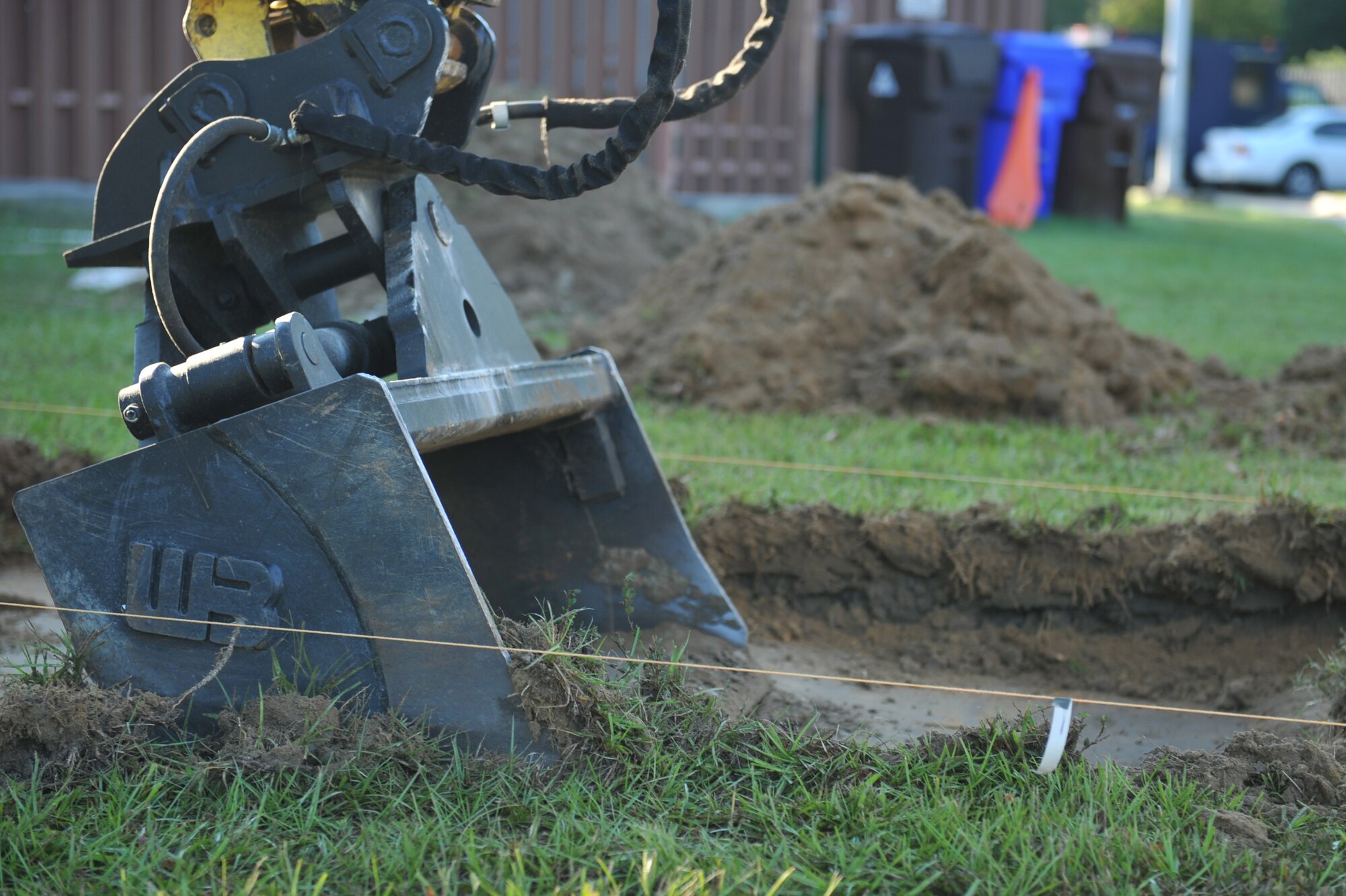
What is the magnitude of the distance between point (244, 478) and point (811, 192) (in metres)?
5.79

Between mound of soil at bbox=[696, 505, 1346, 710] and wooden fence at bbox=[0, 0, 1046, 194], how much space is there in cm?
1007

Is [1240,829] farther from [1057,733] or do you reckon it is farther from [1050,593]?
[1050,593]

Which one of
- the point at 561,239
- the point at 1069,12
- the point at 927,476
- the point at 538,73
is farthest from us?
the point at 1069,12

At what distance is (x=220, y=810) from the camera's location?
227 cm

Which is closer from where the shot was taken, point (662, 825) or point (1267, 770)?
point (662, 825)

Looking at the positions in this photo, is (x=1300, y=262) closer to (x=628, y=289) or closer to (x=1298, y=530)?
(x=628, y=289)

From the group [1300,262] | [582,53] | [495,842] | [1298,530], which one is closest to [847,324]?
[1298,530]

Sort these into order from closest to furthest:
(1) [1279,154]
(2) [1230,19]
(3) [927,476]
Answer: (3) [927,476], (1) [1279,154], (2) [1230,19]

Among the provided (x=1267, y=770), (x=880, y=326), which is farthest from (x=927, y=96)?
(x=1267, y=770)

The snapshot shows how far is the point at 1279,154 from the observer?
25672mm

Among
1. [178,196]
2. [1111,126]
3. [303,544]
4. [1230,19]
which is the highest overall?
[1230,19]

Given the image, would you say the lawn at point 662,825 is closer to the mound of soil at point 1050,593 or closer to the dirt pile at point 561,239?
the mound of soil at point 1050,593

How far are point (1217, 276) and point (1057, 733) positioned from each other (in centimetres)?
1156

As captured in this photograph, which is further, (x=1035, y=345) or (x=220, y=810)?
(x=1035, y=345)
